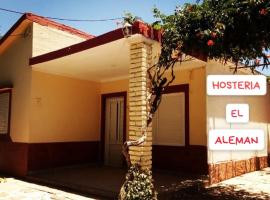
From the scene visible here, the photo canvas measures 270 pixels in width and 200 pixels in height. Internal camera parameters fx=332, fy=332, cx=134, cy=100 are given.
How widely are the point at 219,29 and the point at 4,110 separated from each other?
25.8 ft

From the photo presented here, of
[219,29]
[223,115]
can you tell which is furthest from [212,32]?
[223,115]

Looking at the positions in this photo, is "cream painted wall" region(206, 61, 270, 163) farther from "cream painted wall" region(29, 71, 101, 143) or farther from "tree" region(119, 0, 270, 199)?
"cream painted wall" region(29, 71, 101, 143)

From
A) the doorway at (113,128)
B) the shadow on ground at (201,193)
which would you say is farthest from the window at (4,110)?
the shadow on ground at (201,193)

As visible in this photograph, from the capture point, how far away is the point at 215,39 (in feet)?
20.8

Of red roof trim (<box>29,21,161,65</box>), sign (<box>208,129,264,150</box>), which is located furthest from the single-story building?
sign (<box>208,129,264,150</box>)

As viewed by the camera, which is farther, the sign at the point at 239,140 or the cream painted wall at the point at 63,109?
the cream painted wall at the point at 63,109

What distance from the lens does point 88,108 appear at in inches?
466

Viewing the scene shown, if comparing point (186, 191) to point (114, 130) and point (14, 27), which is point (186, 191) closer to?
point (114, 130)

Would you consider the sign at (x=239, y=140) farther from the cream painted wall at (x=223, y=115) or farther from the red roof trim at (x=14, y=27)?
the red roof trim at (x=14, y=27)

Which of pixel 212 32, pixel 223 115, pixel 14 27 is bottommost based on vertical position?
pixel 223 115

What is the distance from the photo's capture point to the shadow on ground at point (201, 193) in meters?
7.14

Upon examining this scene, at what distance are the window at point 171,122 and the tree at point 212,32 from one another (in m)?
2.85

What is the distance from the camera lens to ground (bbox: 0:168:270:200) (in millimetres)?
7250

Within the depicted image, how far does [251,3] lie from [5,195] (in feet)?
21.5
